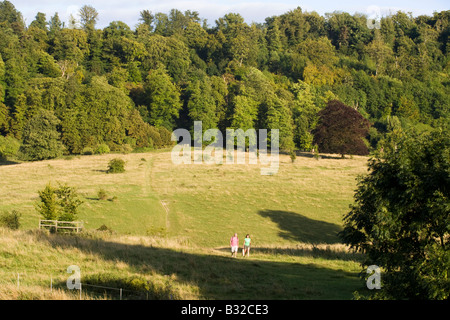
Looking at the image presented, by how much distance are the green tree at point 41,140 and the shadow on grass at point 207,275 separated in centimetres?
5398

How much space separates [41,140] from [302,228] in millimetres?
53321

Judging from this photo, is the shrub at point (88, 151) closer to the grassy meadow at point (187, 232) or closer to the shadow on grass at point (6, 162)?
the grassy meadow at point (187, 232)

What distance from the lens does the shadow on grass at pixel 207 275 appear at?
63.7 ft

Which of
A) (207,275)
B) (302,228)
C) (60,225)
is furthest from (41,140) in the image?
(207,275)

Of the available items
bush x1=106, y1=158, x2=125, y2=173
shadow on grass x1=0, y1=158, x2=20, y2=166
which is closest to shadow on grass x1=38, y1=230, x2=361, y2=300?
bush x1=106, y1=158, x2=125, y2=173

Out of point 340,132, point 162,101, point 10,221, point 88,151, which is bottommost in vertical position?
point 10,221

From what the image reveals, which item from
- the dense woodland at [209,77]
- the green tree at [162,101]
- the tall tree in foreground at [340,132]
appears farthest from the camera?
the green tree at [162,101]

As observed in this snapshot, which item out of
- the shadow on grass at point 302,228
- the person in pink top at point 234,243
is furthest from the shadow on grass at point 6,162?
the person in pink top at point 234,243

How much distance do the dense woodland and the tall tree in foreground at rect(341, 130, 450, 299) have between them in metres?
61.1

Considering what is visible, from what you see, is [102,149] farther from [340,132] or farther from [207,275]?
[207,275]

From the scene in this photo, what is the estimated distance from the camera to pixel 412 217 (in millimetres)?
16562

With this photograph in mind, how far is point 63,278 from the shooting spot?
822 inches
